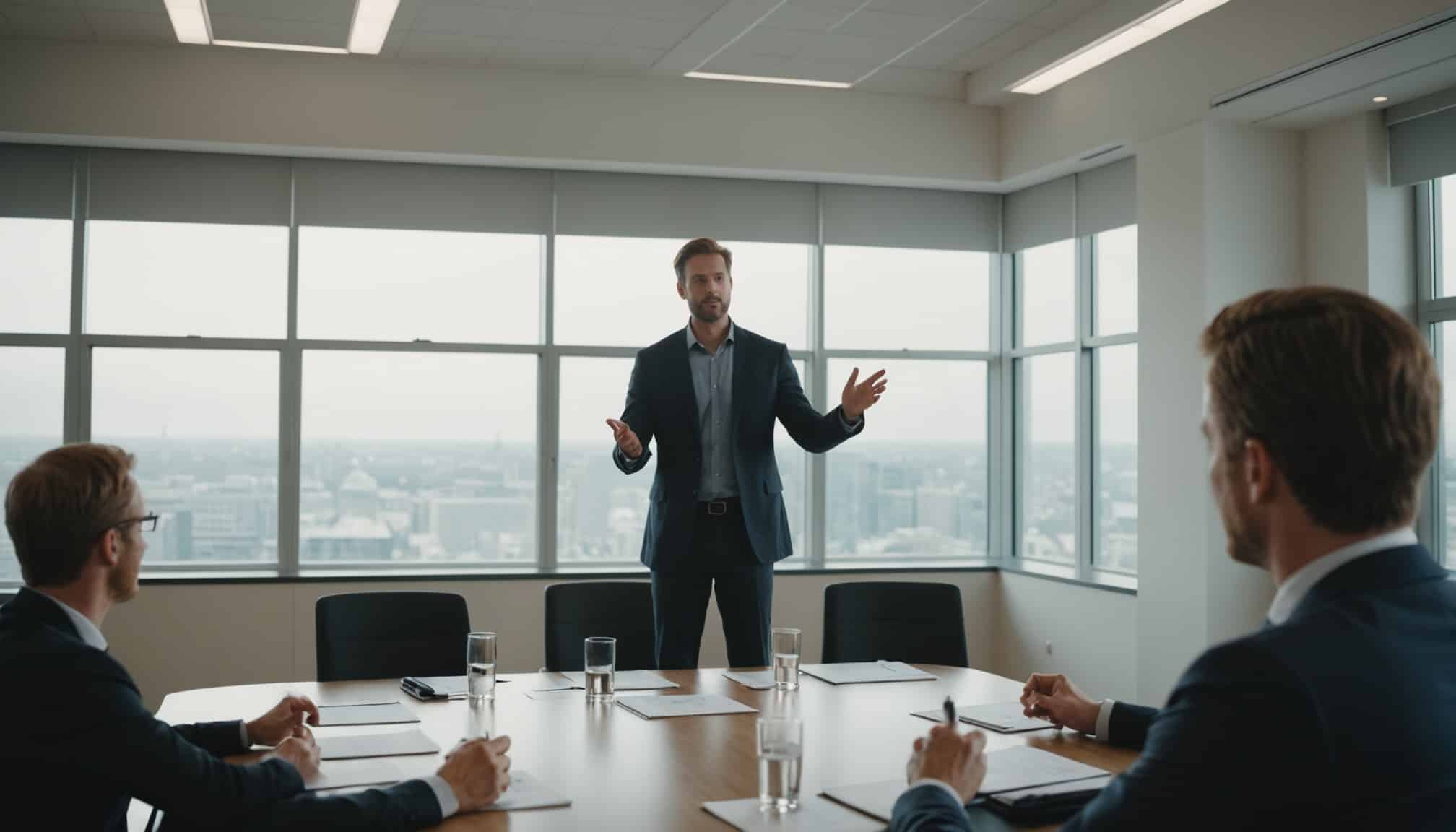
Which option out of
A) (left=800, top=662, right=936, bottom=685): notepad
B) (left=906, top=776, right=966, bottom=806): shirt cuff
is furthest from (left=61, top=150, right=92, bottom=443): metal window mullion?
(left=906, top=776, right=966, bottom=806): shirt cuff

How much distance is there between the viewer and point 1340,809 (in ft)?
4.04

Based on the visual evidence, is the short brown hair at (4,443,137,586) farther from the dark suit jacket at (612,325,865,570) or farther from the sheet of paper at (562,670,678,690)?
the dark suit jacket at (612,325,865,570)

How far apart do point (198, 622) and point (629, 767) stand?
4.57m

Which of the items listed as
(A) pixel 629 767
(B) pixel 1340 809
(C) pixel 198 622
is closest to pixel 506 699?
(A) pixel 629 767

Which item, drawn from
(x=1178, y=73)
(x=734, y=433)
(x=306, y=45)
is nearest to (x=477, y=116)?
(x=306, y=45)

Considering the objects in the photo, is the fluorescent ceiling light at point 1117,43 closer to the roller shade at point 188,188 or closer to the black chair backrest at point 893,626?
the black chair backrest at point 893,626

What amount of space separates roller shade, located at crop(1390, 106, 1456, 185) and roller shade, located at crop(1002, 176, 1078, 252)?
1734 millimetres

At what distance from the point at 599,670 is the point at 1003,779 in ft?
3.58

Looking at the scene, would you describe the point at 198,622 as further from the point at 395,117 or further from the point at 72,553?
the point at 72,553

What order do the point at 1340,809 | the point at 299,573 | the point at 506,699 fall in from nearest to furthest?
1. the point at 1340,809
2. the point at 506,699
3. the point at 299,573

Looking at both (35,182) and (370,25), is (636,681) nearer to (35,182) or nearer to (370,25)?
(370,25)

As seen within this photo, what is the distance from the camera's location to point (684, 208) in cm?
691

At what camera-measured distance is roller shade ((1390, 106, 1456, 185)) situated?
16.6ft

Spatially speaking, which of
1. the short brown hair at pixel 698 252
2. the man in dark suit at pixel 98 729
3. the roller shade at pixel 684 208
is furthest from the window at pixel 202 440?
the man in dark suit at pixel 98 729
